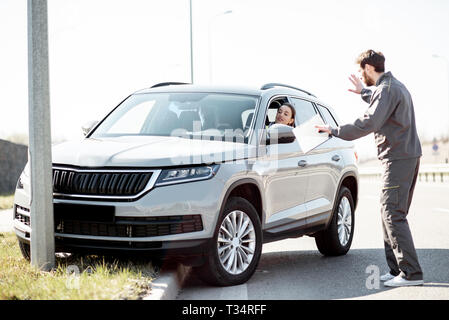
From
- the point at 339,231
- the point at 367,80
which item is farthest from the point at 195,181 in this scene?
the point at 339,231

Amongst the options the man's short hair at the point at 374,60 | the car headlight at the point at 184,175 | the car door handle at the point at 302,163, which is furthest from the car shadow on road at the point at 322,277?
the man's short hair at the point at 374,60

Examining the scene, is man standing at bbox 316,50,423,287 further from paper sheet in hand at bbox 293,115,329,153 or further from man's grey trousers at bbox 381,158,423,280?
paper sheet in hand at bbox 293,115,329,153

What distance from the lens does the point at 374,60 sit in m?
7.05

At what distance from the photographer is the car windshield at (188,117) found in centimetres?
747

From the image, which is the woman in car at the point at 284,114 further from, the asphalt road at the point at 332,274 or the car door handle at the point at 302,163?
the asphalt road at the point at 332,274

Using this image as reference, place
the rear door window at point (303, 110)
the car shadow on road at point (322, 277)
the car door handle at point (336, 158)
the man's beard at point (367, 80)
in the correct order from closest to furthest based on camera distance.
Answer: the car shadow on road at point (322, 277)
the man's beard at point (367, 80)
the rear door window at point (303, 110)
the car door handle at point (336, 158)

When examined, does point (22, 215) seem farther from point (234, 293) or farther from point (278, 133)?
point (278, 133)

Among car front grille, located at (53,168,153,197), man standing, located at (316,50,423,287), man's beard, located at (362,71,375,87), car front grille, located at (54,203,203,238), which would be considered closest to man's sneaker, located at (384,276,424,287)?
man standing, located at (316,50,423,287)

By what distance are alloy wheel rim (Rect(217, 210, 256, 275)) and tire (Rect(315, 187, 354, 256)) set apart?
2245mm

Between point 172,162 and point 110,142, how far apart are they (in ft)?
3.72

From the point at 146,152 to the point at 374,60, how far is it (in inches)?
95.0

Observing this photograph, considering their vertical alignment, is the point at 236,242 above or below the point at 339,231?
above

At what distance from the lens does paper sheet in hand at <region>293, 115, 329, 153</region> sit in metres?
8.19

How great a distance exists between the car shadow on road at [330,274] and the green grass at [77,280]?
3.83 ft
